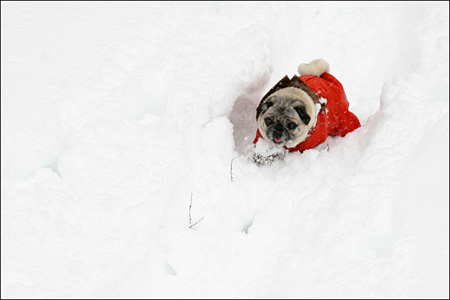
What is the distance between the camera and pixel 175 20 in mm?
3994

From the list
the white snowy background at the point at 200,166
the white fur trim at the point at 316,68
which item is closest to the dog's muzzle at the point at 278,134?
the white snowy background at the point at 200,166

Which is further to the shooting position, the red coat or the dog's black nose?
the red coat

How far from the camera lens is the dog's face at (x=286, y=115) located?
314cm

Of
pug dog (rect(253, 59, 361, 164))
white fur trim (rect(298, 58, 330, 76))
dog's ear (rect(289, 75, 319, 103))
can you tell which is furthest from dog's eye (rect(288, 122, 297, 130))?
white fur trim (rect(298, 58, 330, 76))

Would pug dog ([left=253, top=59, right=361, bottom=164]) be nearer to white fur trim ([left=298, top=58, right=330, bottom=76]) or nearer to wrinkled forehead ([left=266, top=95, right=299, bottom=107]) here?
wrinkled forehead ([left=266, top=95, right=299, bottom=107])

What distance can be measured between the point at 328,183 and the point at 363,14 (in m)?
2.51

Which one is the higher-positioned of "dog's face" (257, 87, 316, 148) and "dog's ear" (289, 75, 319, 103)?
"dog's ear" (289, 75, 319, 103)

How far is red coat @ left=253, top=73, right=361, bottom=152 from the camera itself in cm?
339

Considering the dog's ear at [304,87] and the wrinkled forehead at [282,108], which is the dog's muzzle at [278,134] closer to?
the wrinkled forehead at [282,108]

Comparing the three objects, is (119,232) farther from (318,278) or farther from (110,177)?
(318,278)

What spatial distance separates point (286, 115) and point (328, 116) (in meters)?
0.50

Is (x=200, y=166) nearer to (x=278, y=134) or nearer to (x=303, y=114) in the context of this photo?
(x=278, y=134)

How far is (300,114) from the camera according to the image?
3139mm

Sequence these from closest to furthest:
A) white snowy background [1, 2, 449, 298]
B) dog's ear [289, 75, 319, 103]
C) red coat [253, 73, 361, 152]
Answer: white snowy background [1, 2, 449, 298], dog's ear [289, 75, 319, 103], red coat [253, 73, 361, 152]
